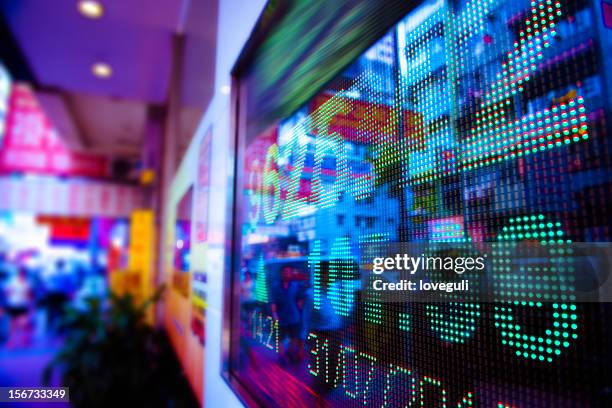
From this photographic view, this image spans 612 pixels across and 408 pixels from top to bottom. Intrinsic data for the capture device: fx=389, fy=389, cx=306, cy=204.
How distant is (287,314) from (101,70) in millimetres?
5485

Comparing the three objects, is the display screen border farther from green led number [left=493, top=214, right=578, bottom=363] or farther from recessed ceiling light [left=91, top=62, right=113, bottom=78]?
recessed ceiling light [left=91, top=62, right=113, bottom=78]

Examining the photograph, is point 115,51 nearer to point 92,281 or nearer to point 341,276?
point 341,276

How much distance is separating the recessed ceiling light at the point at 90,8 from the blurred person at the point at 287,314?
406cm

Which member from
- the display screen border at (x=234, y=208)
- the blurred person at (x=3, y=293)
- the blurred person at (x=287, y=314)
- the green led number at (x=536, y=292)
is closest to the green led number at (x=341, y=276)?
the blurred person at (x=287, y=314)

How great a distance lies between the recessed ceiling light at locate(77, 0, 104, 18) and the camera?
156 inches

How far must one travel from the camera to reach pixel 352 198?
0.99 metres

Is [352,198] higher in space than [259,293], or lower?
higher

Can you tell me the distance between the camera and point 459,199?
70cm

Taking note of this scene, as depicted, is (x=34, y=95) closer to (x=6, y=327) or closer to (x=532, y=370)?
(x=6, y=327)

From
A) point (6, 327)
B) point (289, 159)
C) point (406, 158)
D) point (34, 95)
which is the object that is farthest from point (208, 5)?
point (6, 327)

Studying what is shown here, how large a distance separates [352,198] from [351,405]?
495mm

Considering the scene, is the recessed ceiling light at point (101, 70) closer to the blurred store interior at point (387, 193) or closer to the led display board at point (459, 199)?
the blurred store interior at point (387, 193)

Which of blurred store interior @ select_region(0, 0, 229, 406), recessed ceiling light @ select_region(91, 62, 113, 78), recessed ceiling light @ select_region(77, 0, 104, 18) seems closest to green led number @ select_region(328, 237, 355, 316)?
blurred store interior @ select_region(0, 0, 229, 406)

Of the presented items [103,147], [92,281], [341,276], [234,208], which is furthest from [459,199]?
[92,281]
